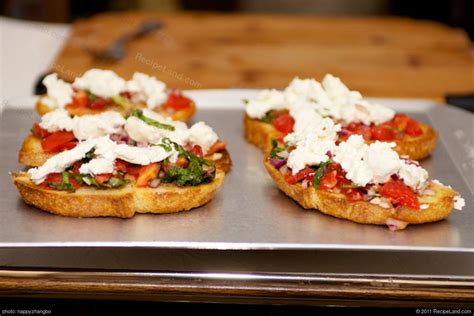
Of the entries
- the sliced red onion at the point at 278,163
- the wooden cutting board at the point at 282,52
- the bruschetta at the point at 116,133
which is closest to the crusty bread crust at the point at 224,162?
the bruschetta at the point at 116,133

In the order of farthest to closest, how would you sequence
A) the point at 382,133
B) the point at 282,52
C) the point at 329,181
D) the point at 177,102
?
1. the point at 282,52
2. the point at 177,102
3. the point at 382,133
4. the point at 329,181

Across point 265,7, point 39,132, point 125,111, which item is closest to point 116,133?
point 39,132

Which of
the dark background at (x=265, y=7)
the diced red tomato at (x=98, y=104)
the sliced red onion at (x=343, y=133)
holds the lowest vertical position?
the dark background at (x=265, y=7)

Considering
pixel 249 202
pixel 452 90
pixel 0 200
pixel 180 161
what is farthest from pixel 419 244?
pixel 452 90

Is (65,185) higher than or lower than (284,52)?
higher

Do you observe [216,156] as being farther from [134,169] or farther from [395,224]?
[395,224]

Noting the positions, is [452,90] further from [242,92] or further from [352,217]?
[352,217]

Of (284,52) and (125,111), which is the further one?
(284,52)

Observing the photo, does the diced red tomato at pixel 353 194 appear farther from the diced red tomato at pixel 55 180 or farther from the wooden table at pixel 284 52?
the wooden table at pixel 284 52

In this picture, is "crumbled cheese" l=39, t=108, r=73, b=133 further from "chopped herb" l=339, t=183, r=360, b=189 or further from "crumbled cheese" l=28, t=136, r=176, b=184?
"chopped herb" l=339, t=183, r=360, b=189
